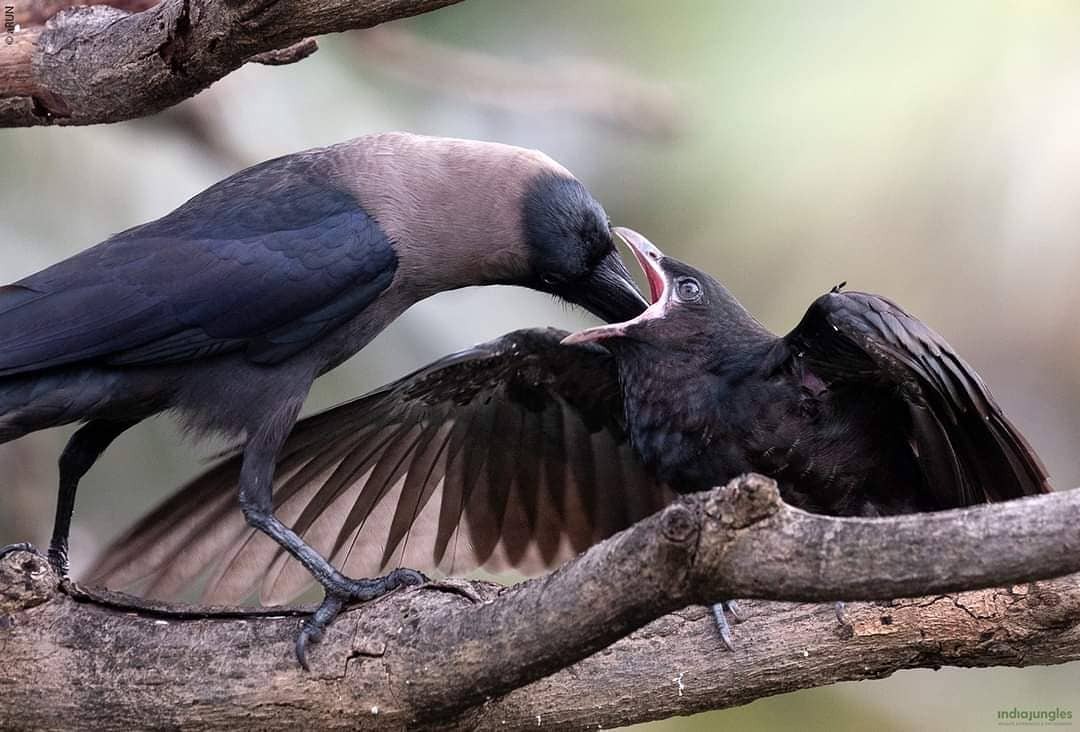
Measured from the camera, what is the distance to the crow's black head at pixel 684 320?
9.61 ft

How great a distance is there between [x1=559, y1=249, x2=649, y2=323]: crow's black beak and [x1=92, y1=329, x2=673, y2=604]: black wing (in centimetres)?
25

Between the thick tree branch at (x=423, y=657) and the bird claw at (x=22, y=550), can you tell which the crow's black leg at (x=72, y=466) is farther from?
the thick tree branch at (x=423, y=657)

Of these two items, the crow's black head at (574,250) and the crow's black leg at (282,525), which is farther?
the crow's black head at (574,250)

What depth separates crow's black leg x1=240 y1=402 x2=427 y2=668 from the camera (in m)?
2.57

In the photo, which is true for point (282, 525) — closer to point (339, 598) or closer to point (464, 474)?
point (339, 598)

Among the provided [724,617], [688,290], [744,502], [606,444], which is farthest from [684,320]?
[744,502]

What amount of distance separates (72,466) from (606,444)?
1.41 m

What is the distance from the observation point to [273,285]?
281 cm

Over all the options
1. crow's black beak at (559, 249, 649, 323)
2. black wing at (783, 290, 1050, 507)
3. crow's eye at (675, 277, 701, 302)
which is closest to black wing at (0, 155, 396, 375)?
crow's black beak at (559, 249, 649, 323)

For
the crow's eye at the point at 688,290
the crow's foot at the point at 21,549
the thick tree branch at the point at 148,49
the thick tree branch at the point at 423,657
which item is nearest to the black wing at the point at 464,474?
the crow's eye at the point at 688,290

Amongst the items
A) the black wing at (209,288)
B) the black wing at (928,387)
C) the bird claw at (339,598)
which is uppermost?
the black wing at (928,387)

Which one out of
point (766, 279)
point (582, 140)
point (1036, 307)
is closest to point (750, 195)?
point (766, 279)

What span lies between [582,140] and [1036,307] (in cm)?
168

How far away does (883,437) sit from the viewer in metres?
2.78
